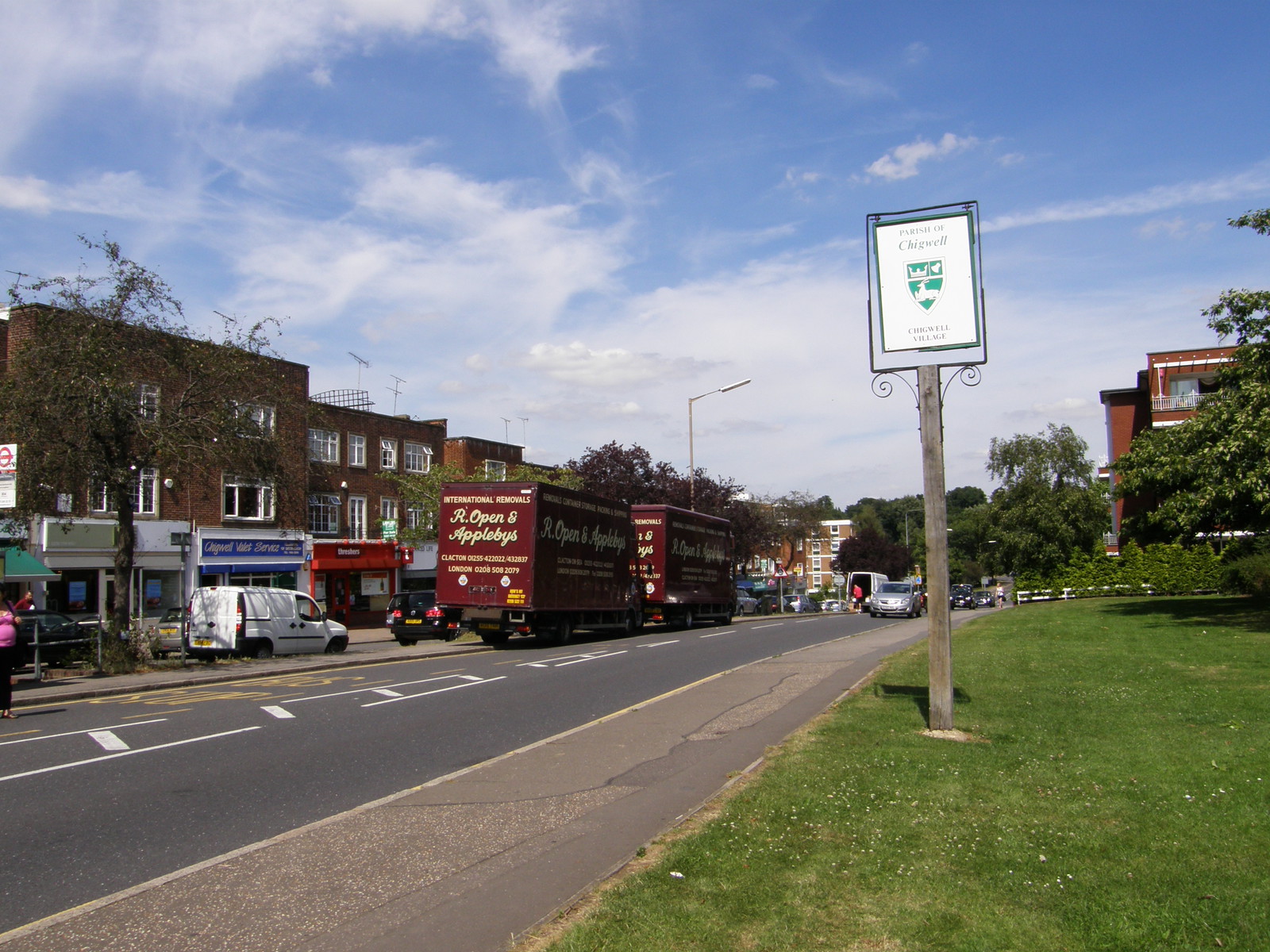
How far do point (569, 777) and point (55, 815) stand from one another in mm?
3842

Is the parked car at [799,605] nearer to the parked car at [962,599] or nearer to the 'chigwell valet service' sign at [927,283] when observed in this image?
the parked car at [962,599]

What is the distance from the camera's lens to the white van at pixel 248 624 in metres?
22.0

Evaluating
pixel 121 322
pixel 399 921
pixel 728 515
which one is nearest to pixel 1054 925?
pixel 399 921

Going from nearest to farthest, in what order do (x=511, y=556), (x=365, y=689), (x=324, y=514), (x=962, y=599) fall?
(x=365, y=689)
(x=511, y=556)
(x=324, y=514)
(x=962, y=599)

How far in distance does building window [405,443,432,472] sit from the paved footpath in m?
36.7

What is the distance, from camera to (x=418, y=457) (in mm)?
45875

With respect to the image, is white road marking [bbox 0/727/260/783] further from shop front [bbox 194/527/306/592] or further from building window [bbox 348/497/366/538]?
building window [bbox 348/497/366/538]

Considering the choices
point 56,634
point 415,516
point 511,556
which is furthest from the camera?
point 415,516

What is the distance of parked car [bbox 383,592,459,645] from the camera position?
28547 millimetres

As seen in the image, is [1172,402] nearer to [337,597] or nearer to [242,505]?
[337,597]

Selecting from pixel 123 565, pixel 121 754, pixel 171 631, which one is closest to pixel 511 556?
pixel 123 565

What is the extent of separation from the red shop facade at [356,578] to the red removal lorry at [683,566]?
47.8ft

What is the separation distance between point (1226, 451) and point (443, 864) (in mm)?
21655

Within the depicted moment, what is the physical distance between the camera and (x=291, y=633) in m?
23.5
